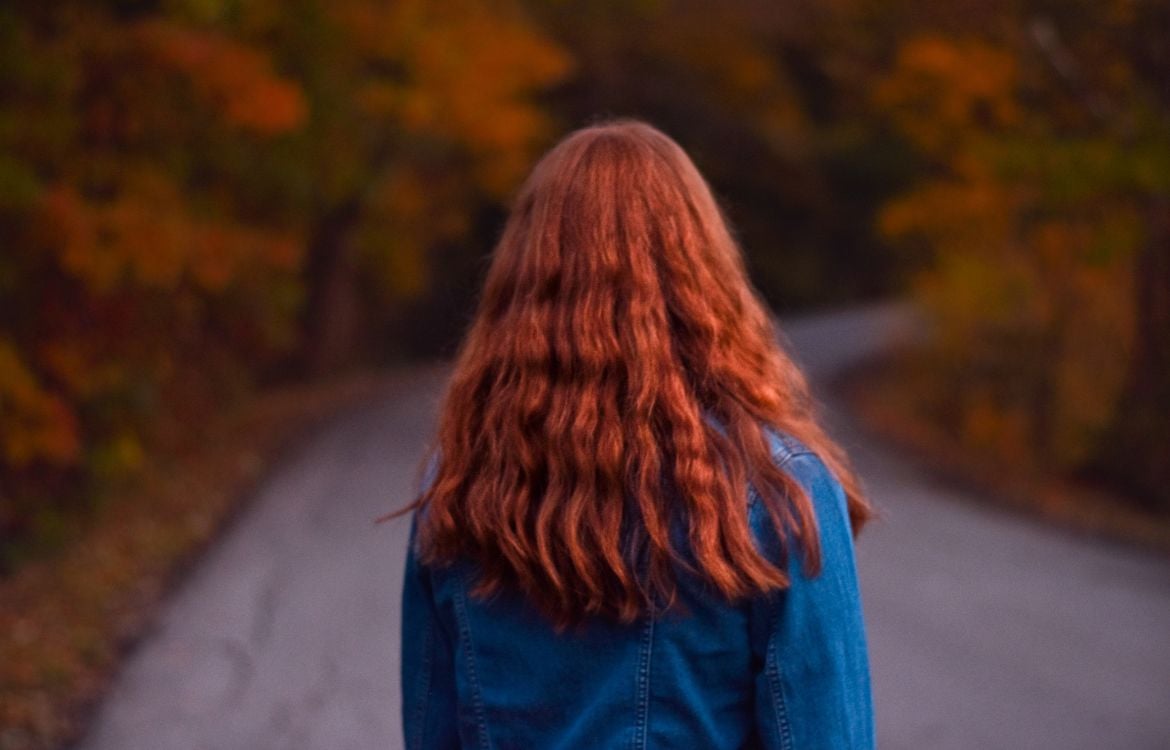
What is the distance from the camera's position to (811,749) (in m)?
1.77

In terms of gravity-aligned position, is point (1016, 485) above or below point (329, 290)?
below

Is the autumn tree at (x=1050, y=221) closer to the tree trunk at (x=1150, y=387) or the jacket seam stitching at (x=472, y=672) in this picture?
the tree trunk at (x=1150, y=387)

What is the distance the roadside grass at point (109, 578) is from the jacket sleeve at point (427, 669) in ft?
12.8

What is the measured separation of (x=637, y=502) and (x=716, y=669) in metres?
0.24

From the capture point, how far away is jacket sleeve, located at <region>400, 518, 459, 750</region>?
2.02 m

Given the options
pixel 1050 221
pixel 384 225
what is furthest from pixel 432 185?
pixel 1050 221

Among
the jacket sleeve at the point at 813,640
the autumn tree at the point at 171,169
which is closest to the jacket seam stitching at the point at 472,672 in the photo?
the jacket sleeve at the point at 813,640

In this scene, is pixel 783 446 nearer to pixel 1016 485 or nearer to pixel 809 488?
pixel 809 488

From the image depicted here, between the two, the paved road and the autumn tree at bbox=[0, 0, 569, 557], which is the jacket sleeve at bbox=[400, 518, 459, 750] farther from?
the autumn tree at bbox=[0, 0, 569, 557]

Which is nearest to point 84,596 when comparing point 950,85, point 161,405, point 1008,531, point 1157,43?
point 161,405

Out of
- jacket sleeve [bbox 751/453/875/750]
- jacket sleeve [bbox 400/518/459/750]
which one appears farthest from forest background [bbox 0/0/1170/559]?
jacket sleeve [bbox 751/453/875/750]

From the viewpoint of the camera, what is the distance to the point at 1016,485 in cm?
1295

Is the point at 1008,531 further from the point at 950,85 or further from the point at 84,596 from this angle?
the point at 84,596

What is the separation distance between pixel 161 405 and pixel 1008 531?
7.62 m
